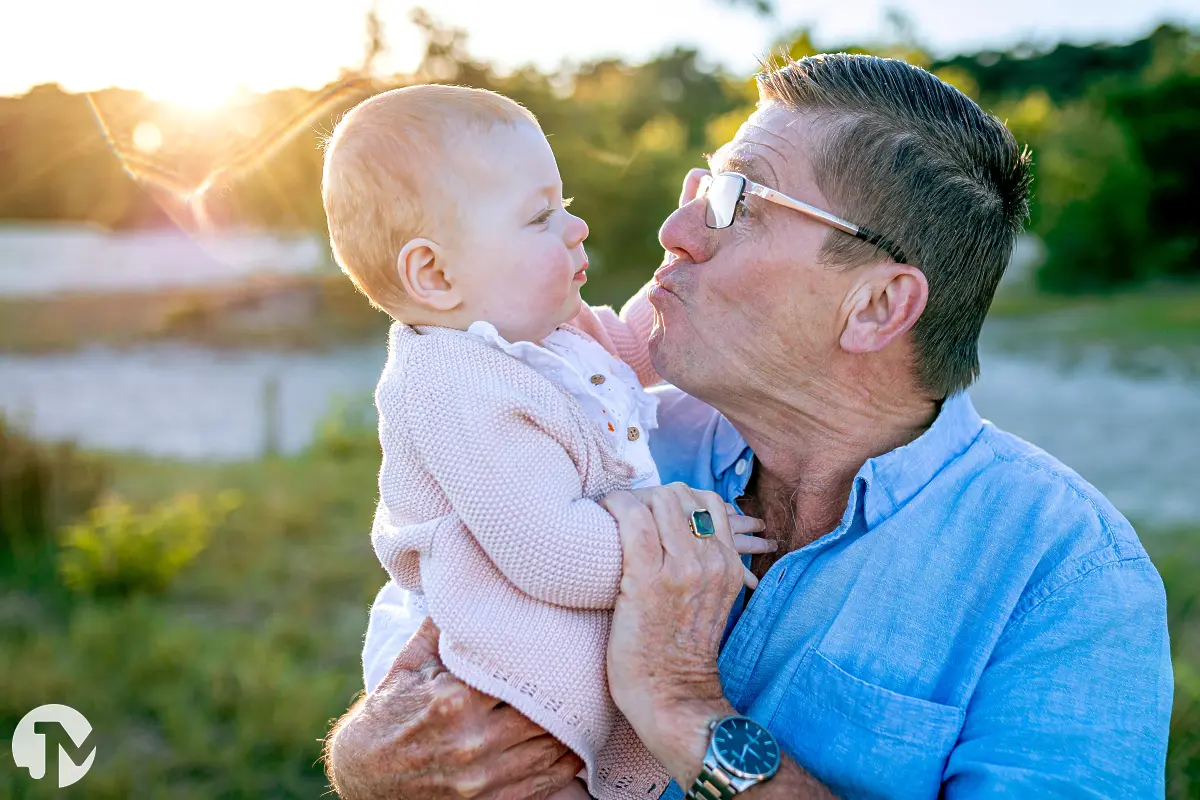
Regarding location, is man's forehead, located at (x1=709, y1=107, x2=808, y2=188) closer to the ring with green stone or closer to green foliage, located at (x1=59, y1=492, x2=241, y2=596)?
the ring with green stone

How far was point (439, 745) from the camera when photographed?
5.75 feet

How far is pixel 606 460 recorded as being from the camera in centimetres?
184

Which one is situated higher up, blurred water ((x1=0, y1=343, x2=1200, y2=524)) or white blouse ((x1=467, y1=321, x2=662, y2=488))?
white blouse ((x1=467, y1=321, x2=662, y2=488))

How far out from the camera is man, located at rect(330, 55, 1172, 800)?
1.65 meters

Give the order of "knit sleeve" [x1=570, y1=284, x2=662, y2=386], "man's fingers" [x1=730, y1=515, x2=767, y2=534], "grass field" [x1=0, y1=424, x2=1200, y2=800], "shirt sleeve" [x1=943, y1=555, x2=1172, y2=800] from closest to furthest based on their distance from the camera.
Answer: "shirt sleeve" [x1=943, y1=555, x2=1172, y2=800] < "man's fingers" [x1=730, y1=515, x2=767, y2=534] < "knit sleeve" [x1=570, y1=284, x2=662, y2=386] < "grass field" [x1=0, y1=424, x2=1200, y2=800]

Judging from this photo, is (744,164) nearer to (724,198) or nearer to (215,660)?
(724,198)

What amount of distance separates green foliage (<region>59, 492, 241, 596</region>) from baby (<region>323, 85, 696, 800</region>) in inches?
188

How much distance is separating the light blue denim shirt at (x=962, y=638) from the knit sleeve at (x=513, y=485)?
41 cm

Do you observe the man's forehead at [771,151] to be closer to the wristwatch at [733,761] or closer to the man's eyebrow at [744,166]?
the man's eyebrow at [744,166]

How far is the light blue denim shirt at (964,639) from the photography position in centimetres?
158

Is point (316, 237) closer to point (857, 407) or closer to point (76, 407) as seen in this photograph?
point (76, 407)

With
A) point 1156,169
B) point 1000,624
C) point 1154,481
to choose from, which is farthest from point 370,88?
point 1156,169

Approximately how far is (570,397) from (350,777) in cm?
85
